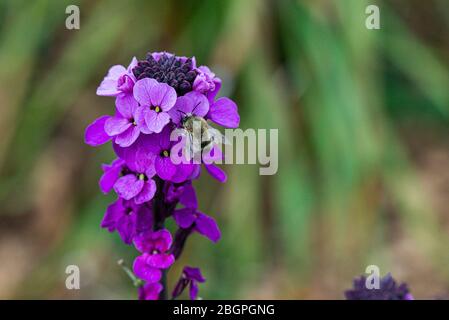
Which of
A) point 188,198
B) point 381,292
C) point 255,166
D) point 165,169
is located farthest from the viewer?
point 255,166

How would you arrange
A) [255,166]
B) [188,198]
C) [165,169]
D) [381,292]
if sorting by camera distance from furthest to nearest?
[255,166] < [381,292] < [188,198] < [165,169]

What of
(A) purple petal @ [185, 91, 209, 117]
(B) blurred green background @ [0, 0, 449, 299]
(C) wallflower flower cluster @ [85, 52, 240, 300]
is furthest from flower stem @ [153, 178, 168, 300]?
(B) blurred green background @ [0, 0, 449, 299]

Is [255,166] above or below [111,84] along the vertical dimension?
above

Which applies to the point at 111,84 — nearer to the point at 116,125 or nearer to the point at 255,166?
the point at 116,125

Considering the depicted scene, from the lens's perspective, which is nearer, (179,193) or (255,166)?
(179,193)

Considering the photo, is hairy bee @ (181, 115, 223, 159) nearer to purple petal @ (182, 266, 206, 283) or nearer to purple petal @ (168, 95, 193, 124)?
purple petal @ (168, 95, 193, 124)

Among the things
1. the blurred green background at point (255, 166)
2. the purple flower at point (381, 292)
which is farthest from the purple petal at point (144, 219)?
the blurred green background at point (255, 166)

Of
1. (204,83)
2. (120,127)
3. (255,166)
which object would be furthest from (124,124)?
(255,166)

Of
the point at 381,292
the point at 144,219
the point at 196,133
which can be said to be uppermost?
the point at 196,133

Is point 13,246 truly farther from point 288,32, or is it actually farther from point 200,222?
point 200,222
